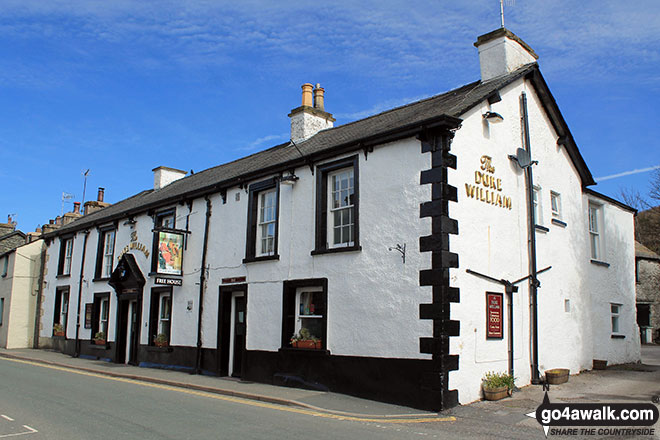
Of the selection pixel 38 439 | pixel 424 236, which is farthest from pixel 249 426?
pixel 424 236

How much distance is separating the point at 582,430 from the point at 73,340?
21.1 metres

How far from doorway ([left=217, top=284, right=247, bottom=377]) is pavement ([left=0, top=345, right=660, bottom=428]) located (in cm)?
59

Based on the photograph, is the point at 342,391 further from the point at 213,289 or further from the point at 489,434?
the point at 213,289

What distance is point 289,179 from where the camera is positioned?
1399cm

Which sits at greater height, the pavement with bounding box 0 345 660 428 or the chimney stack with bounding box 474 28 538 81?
the chimney stack with bounding box 474 28 538 81

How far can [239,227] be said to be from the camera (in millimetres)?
15906

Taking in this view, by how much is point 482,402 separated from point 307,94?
37.8ft

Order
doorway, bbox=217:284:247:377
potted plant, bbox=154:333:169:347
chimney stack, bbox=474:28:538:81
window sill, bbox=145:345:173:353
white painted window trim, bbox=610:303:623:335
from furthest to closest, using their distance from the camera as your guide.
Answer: potted plant, bbox=154:333:169:347, window sill, bbox=145:345:173:353, white painted window trim, bbox=610:303:623:335, doorway, bbox=217:284:247:377, chimney stack, bbox=474:28:538:81

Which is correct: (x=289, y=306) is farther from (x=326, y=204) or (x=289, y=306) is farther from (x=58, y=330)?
(x=58, y=330)

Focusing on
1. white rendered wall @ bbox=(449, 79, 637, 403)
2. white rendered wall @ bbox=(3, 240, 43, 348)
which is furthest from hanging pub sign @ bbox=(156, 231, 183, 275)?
white rendered wall @ bbox=(3, 240, 43, 348)

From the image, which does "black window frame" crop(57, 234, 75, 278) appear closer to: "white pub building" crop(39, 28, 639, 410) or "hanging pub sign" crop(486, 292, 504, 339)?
"white pub building" crop(39, 28, 639, 410)

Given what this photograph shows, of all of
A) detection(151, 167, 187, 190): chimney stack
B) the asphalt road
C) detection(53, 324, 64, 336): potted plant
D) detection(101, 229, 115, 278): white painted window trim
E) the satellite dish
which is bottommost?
the asphalt road

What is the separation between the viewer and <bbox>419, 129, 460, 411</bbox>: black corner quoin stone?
1027 centimetres

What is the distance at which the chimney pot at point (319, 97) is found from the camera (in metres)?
18.6
